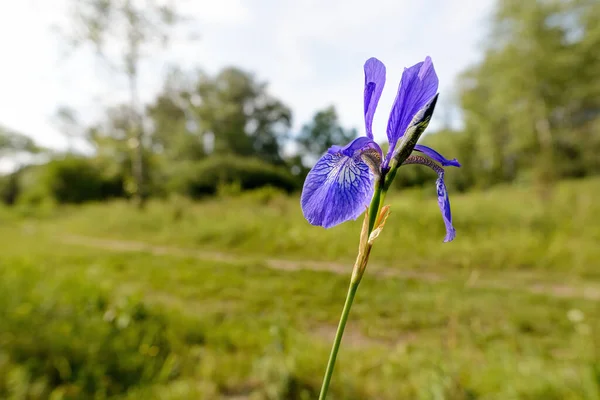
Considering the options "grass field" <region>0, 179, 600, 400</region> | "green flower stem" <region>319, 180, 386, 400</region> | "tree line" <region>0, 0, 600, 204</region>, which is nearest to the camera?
"green flower stem" <region>319, 180, 386, 400</region>

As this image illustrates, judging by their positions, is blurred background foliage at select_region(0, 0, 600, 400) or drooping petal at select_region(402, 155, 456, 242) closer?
drooping petal at select_region(402, 155, 456, 242)

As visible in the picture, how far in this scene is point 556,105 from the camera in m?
14.9

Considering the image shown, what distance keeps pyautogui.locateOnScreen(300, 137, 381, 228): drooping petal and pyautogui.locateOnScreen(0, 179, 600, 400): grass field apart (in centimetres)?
142

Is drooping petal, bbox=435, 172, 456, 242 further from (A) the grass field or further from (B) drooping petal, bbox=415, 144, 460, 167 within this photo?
(A) the grass field

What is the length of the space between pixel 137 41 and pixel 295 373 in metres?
11.9

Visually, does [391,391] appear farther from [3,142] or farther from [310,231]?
[3,142]

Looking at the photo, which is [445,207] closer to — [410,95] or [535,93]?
[410,95]

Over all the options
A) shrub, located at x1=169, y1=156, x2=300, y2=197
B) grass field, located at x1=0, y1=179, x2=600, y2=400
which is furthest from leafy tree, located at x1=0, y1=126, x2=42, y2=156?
shrub, located at x1=169, y1=156, x2=300, y2=197

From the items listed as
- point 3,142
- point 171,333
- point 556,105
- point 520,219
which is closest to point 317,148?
point 171,333

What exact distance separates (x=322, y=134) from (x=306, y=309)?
3.73 metres

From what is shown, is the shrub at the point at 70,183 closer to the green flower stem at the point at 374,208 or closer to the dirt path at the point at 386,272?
the dirt path at the point at 386,272

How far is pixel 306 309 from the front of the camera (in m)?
4.42

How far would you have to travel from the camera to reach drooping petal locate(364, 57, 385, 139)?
1.59 feet

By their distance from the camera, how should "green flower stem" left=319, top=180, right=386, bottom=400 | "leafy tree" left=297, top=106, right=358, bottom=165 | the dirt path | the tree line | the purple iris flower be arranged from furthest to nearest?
the tree line
the dirt path
"leafy tree" left=297, top=106, right=358, bottom=165
the purple iris flower
"green flower stem" left=319, top=180, right=386, bottom=400
